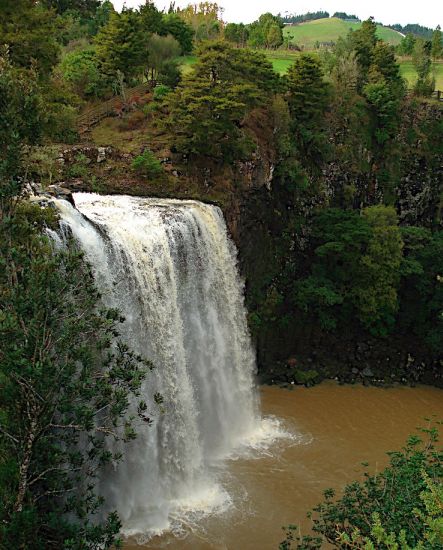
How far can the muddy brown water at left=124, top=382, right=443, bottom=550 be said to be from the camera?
49.3ft

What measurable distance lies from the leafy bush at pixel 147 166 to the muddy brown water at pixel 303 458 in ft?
31.0

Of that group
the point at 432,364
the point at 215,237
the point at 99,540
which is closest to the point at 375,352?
the point at 432,364

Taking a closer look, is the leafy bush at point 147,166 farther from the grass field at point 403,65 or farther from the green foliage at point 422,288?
the grass field at point 403,65

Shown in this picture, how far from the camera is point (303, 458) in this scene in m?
19.0

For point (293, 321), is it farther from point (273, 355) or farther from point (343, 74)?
point (343, 74)

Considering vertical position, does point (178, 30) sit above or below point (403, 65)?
below

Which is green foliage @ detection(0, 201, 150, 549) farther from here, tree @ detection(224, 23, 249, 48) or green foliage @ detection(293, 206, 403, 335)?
tree @ detection(224, 23, 249, 48)

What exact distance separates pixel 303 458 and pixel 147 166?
11.4m

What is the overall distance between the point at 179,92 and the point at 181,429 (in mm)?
12856

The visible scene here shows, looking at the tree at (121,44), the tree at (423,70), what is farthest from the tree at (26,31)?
the tree at (423,70)

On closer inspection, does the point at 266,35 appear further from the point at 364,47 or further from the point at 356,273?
the point at 356,273

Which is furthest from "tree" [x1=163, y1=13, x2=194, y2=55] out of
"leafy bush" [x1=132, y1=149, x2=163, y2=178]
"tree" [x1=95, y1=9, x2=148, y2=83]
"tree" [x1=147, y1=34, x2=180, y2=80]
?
"leafy bush" [x1=132, y1=149, x2=163, y2=178]

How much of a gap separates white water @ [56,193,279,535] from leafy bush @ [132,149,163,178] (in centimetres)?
228

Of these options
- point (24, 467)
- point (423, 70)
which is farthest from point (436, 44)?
point (24, 467)
